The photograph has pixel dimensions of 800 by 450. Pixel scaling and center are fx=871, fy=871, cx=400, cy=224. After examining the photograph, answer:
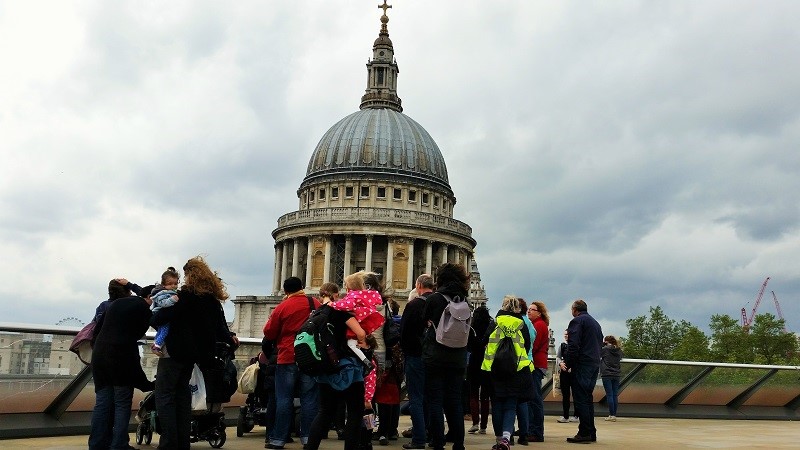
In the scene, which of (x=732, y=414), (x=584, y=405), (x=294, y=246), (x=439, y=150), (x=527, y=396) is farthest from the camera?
(x=439, y=150)

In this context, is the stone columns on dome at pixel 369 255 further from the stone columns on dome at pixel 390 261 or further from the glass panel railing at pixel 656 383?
the glass panel railing at pixel 656 383

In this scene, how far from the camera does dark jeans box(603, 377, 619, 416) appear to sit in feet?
66.2

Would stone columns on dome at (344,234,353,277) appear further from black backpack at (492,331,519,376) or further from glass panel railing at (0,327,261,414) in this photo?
black backpack at (492,331,519,376)

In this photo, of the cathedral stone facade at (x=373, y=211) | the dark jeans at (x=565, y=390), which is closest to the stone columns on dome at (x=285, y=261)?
the cathedral stone facade at (x=373, y=211)

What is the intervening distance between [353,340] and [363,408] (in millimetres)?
875

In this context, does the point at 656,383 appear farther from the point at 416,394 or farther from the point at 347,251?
the point at 347,251

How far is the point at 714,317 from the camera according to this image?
93062mm

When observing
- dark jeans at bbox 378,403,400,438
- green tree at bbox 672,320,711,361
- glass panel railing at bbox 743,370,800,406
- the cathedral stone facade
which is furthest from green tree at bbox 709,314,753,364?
dark jeans at bbox 378,403,400,438

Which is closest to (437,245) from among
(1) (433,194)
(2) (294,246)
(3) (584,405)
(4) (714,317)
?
(1) (433,194)

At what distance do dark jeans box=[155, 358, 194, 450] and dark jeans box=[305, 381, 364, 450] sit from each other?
1637mm

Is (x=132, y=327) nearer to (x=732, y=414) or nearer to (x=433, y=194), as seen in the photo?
(x=732, y=414)

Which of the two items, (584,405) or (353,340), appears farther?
(584,405)

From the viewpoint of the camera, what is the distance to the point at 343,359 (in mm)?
10711

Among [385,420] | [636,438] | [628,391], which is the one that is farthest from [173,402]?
[628,391]
